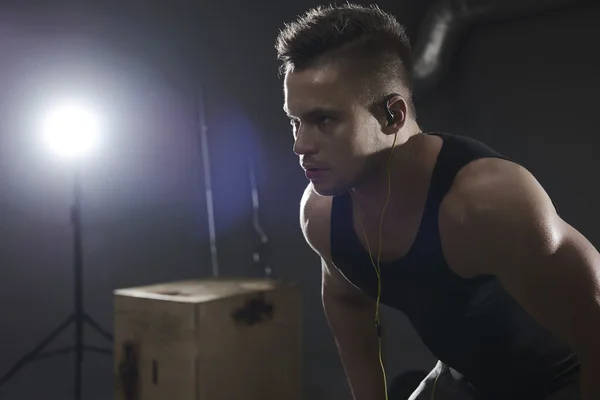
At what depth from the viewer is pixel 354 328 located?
3.91 feet

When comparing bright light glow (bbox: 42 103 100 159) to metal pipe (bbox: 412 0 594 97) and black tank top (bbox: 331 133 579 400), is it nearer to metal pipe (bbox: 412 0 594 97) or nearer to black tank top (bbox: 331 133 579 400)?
metal pipe (bbox: 412 0 594 97)

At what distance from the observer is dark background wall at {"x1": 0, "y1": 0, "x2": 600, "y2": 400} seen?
2.08 metres

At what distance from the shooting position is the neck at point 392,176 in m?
0.93

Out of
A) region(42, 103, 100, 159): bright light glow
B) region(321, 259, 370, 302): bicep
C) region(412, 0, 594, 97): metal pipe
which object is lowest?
region(321, 259, 370, 302): bicep

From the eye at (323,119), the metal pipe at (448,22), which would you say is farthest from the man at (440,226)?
the metal pipe at (448,22)

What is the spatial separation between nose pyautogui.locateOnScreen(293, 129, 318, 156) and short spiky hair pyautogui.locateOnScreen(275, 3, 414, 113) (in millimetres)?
119

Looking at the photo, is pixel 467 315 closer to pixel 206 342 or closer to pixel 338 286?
pixel 338 286

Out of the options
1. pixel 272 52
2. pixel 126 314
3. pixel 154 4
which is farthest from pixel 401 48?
pixel 154 4

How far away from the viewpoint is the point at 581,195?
2.03 meters

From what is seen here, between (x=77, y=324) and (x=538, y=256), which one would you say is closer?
(x=538, y=256)

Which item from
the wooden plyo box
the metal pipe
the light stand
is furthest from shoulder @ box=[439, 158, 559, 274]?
the light stand

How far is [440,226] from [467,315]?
0.17 m

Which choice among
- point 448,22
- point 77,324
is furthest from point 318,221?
point 77,324

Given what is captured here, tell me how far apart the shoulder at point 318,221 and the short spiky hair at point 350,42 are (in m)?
0.28
